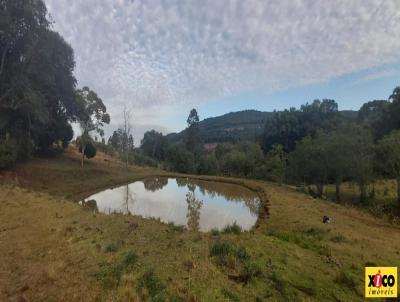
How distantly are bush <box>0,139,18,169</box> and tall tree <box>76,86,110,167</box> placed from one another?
9683mm

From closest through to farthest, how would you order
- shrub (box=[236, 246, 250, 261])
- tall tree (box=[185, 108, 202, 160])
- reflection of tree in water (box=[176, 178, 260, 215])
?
shrub (box=[236, 246, 250, 261]) → reflection of tree in water (box=[176, 178, 260, 215]) → tall tree (box=[185, 108, 202, 160])

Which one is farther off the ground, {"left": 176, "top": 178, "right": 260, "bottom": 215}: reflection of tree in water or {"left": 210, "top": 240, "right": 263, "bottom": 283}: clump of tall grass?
{"left": 210, "top": 240, "right": 263, "bottom": 283}: clump of tall grass

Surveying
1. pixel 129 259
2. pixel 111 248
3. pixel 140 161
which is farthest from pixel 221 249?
pixel 140 161

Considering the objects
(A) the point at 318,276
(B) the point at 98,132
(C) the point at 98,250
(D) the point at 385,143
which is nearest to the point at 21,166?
(B) the point at 98,132

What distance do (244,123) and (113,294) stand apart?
173982mm

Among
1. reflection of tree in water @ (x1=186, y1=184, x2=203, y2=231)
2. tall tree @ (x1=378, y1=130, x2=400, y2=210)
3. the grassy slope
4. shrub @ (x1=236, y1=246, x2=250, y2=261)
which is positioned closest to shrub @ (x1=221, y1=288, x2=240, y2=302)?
the grassy slope

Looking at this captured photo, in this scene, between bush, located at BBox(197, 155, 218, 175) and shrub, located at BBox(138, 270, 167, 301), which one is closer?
shrub, located at BBox(138, 270, 167, 301)

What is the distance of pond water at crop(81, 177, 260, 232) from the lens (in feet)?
53.5

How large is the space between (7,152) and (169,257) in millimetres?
24438

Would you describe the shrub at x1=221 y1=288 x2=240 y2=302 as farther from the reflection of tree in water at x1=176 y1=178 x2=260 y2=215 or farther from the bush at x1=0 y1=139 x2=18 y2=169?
the bush at x1=0 y1=139 x2=18 y2=169

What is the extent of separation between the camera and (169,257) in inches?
311

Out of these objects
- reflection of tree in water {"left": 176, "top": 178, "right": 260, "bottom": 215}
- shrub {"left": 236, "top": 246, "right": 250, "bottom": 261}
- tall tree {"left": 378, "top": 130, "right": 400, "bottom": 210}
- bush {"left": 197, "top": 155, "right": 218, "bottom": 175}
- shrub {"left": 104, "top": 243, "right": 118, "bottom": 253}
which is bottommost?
reflection of tree in water {"left": 176, "top": 178, "right": 260, "bottom": 215}

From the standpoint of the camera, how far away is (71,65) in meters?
35.5

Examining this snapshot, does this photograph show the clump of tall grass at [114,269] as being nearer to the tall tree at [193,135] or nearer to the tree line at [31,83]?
the tree line at [31,83]
